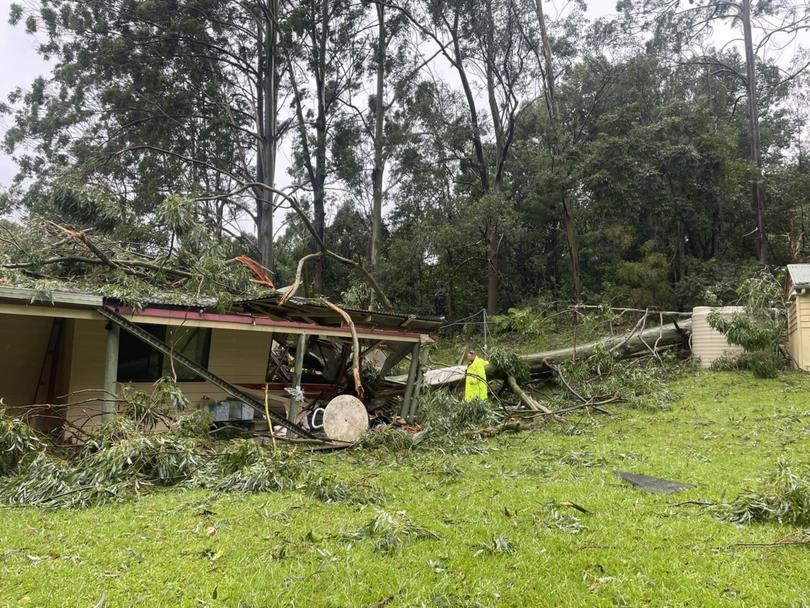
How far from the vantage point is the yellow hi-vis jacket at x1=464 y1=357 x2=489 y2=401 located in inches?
405

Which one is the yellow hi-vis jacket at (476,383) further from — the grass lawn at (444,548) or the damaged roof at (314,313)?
the grass lawn at (444,548)

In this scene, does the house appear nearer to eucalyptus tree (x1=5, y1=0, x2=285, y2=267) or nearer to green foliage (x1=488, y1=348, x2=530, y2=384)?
green foliage (x1=488, y1=348, x2=530, y2=384)

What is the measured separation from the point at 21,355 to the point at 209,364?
3.07 m

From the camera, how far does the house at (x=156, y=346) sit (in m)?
7.35

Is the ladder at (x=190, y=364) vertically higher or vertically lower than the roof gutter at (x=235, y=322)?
lower

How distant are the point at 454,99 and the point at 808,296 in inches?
710

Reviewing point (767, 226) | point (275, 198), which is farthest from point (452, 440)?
point (767, 226)

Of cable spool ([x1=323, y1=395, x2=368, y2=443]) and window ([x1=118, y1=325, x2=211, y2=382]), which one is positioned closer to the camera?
cable spool ([x1=323, y1=395, x2=368, y2=443])

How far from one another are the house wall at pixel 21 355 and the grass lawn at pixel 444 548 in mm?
5309

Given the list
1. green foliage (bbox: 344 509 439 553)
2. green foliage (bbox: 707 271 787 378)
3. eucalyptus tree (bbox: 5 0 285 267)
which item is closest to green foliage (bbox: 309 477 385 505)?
green foliage (bbox: 344 509 439 553)

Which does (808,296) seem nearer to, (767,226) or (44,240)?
(767,226)

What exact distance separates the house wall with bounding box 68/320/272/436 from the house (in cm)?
2

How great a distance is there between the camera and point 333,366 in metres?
12.0

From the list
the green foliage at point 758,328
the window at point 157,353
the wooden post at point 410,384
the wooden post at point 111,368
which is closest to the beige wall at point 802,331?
the green foliage at point 758,328
